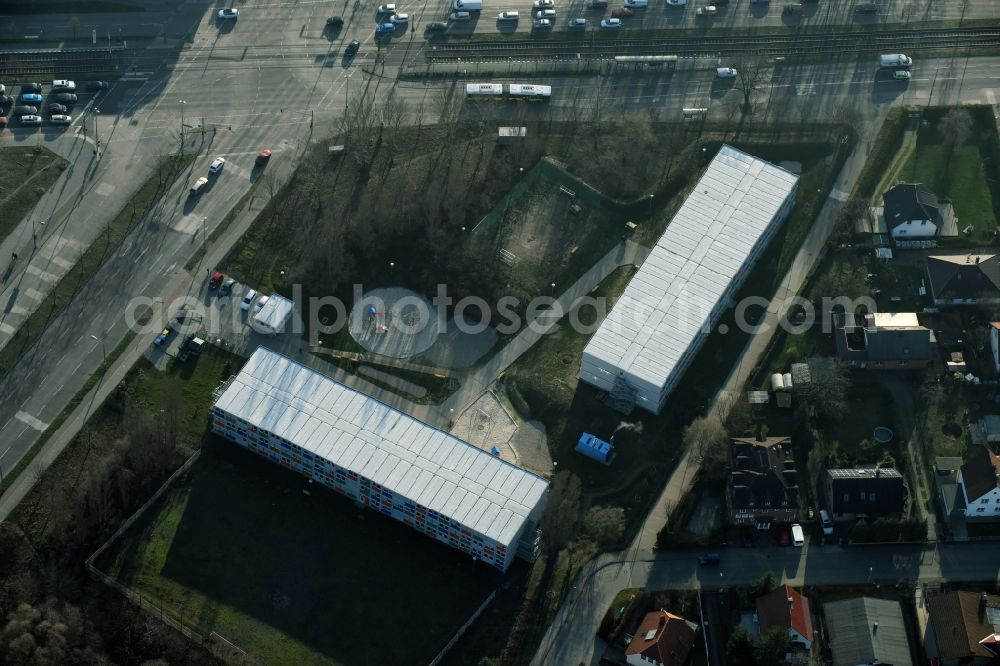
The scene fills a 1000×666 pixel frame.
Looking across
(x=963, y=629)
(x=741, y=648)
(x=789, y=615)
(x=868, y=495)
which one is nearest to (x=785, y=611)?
(x=789, y=615)

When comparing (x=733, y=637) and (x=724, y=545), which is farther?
(x=724, y=545)

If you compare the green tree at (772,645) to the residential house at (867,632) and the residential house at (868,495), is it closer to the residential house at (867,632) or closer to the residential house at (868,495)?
the residential house at (867,632)

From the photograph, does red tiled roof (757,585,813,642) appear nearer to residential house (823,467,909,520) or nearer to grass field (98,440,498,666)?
residential house (823,467,909,520)

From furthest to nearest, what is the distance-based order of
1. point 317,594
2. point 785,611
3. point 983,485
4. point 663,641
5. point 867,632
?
point 983,485 → point 317,594 → point 785,611 → point 867,632 → point 663,641

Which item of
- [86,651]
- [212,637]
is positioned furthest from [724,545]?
[86,651]

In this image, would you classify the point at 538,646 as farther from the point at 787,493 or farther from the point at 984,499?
the point at 984,499

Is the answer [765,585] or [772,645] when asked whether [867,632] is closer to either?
[772,645]
